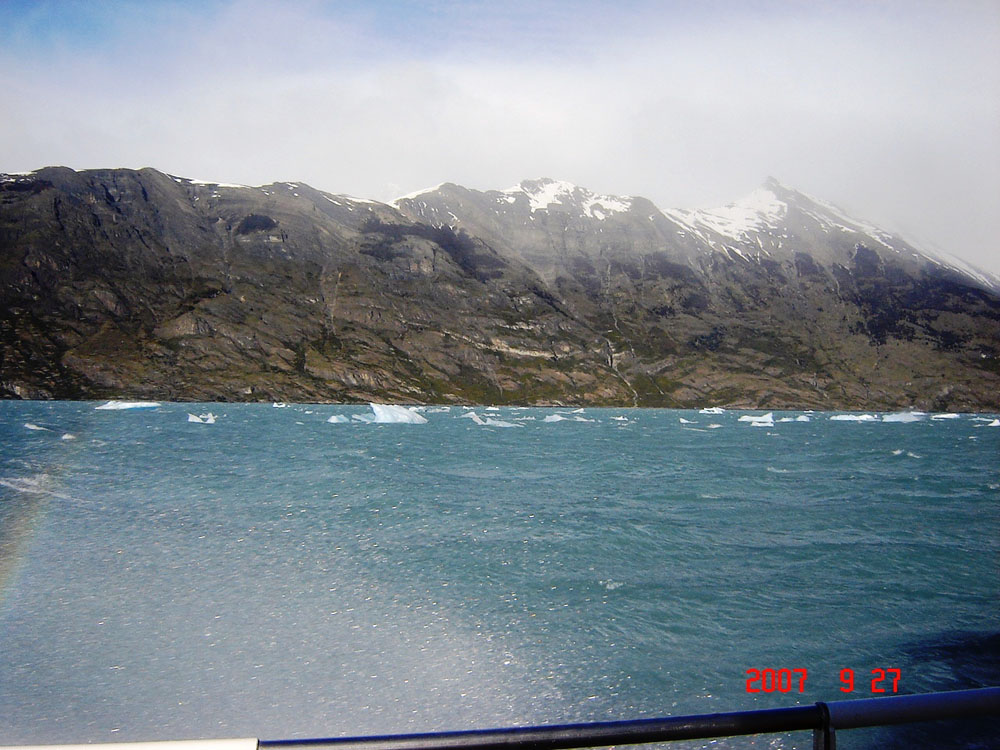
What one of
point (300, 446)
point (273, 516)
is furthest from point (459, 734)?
point (300, 446)

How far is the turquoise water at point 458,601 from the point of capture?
14.9 m

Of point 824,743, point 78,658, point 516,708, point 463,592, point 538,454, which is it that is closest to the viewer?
point 824,743

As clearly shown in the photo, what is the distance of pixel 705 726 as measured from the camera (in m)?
2.92

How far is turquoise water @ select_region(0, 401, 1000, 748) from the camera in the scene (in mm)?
14898

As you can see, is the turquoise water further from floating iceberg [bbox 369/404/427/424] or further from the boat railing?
floating iceberg [bbox 369/404/427/424]

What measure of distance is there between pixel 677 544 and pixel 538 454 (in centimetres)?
4006

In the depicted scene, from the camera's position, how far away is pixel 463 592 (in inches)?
884

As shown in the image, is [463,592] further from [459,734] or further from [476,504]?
[459,734]
